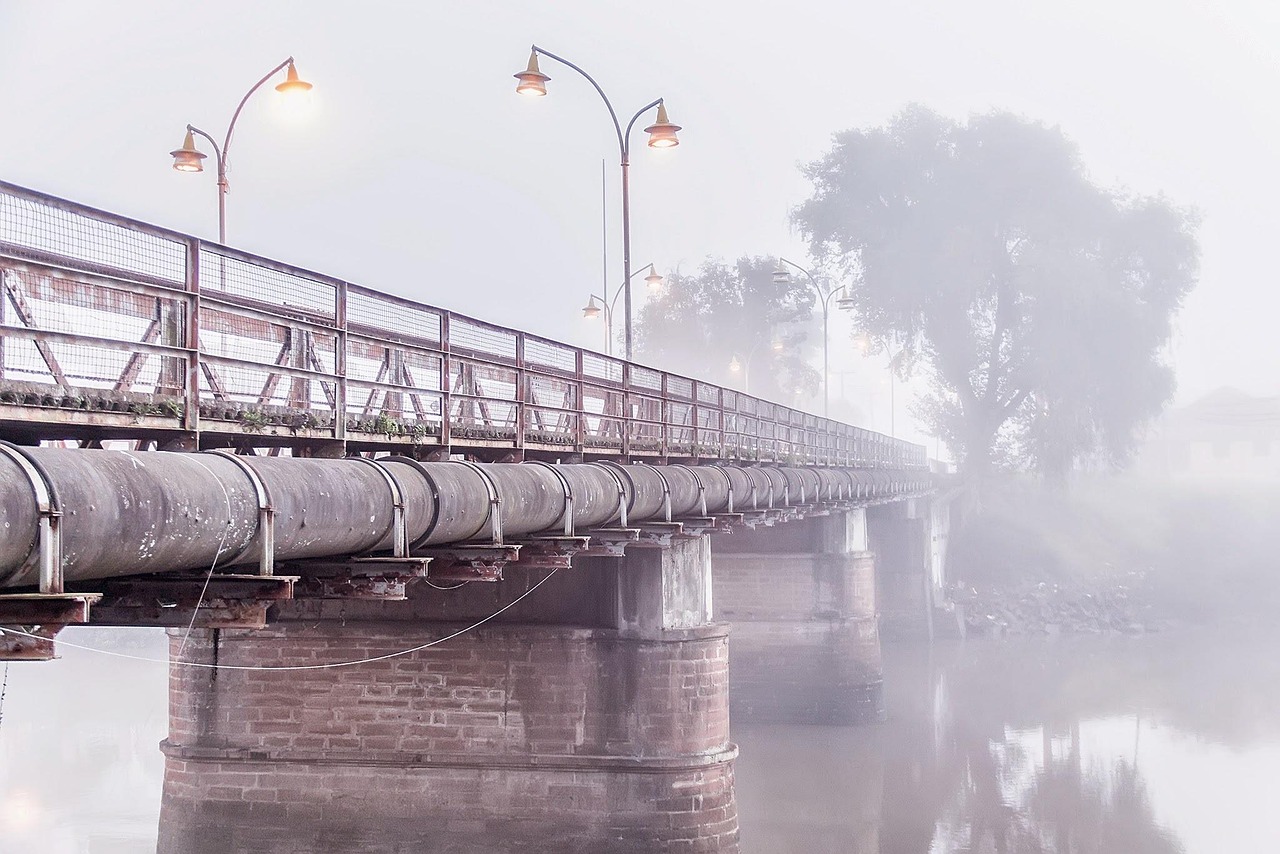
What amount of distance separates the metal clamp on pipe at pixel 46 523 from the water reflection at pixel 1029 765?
20.3 m

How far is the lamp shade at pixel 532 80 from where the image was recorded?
19406mm

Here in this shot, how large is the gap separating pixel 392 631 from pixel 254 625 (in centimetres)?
952

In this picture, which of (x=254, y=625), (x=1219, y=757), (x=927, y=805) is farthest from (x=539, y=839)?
(x=1219, y=757)

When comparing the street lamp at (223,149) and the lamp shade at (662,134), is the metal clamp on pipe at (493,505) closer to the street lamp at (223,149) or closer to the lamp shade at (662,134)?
the street lamp at (223,149)

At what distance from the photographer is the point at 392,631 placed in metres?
17.1

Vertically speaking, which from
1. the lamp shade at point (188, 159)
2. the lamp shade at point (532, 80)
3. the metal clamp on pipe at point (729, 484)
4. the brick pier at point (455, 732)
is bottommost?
the brick pier at point (455, 732)

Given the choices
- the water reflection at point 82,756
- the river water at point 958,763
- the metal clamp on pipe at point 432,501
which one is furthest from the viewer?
the river water at point 958,763

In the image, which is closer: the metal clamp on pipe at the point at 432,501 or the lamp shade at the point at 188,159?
the metal clamp on pipe at the point at 432,501

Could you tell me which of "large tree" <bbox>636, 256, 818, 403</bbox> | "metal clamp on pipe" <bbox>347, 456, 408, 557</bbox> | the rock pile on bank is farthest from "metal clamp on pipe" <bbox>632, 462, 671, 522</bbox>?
"large tree" <bbox>636, 256, 818, 403</bbox>

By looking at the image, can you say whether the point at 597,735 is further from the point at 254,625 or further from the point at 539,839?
the point at 254,625

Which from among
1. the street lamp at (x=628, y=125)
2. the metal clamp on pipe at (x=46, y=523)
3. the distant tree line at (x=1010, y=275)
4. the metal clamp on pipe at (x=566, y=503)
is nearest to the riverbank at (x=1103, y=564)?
the distant tree line at (x=1010, y=275)

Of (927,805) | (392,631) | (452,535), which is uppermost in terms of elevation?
(452,535)

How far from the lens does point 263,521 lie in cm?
731

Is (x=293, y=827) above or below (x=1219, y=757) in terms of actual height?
above
